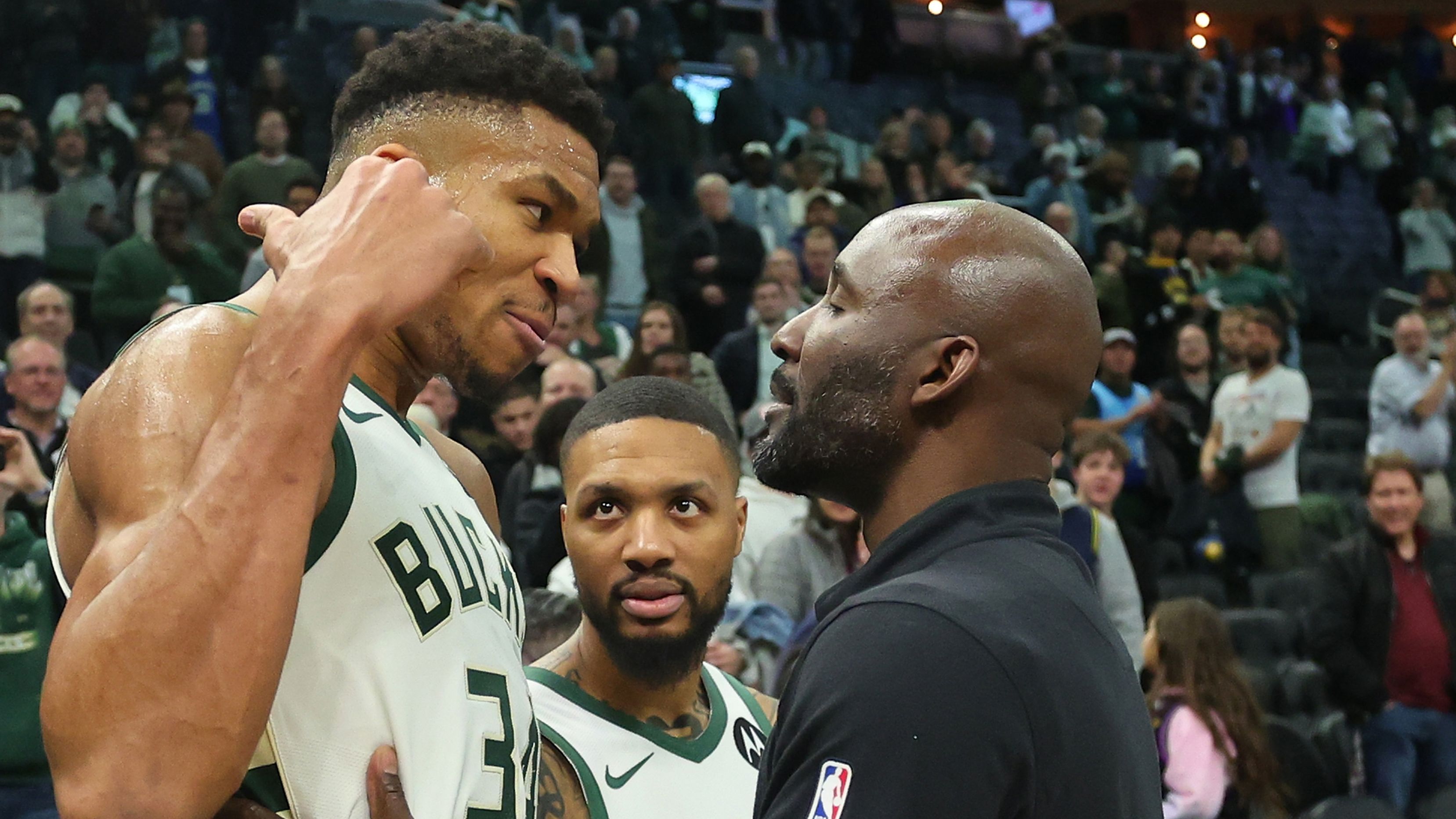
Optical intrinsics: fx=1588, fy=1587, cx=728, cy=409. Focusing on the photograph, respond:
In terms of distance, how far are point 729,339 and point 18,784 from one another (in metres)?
4.71

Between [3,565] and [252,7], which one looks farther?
[252,7]

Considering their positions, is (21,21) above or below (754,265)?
above

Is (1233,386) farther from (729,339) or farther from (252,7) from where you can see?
(252,7)

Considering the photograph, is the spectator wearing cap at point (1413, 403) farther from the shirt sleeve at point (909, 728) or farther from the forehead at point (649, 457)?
the shirt sleeve at point (909, 728)

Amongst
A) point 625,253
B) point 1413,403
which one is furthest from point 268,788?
point 1413,403

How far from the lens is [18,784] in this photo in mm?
4371

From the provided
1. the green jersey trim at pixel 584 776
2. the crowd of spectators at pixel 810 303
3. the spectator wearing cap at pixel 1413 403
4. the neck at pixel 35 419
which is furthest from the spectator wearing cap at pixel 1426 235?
the green jersey trim at pixel 584 776

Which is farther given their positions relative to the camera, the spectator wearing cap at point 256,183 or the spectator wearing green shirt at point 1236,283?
the spectator wearing green shirt at point 1236,283

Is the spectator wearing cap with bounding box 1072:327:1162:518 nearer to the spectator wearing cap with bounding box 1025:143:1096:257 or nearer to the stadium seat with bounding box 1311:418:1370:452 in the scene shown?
the spectator wearing cap with bounding box 1025:143:1096:257

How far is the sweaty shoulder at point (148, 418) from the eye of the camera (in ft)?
5.41

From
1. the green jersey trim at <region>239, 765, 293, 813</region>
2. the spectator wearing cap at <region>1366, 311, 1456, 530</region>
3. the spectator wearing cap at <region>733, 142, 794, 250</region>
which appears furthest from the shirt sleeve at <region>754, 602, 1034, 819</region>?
Result: the spectator wearing cap at <region>733, 142, 794, 250</region>

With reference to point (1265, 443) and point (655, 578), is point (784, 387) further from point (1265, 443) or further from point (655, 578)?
point (1265, 443)

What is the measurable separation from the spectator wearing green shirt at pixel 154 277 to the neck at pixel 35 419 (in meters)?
1.75

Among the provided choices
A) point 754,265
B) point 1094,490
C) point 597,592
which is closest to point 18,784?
point 597,592
